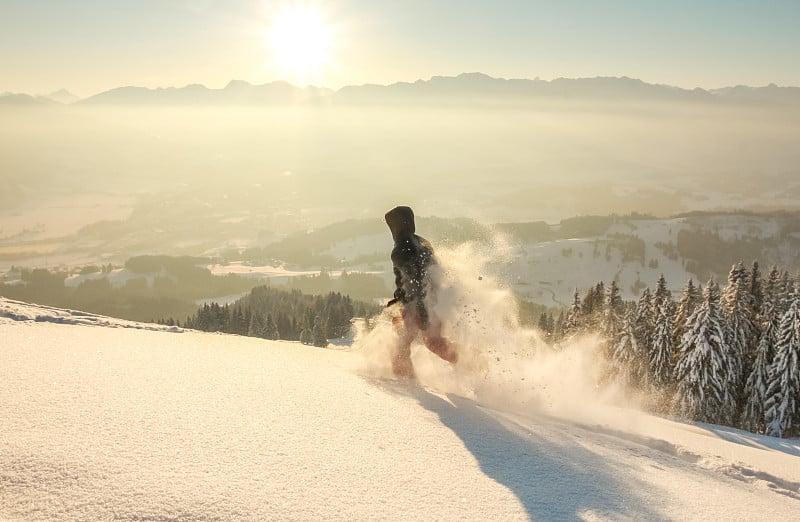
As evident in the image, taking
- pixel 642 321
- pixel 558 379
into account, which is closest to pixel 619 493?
pixel 558 379

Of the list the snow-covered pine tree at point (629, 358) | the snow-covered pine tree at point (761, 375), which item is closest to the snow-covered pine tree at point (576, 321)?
the snow-covered pine tree at point (629, 358)

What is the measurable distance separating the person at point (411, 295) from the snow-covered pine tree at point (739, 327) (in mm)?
33227

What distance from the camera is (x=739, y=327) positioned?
35.5m

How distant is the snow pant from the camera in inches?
391

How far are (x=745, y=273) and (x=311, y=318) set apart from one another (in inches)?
2828

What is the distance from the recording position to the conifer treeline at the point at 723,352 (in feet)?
107

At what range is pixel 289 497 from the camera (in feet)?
14.0

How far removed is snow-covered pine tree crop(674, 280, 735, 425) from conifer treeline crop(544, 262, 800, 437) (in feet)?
0.20

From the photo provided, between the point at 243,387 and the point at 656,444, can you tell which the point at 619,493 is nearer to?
the point at 656,444

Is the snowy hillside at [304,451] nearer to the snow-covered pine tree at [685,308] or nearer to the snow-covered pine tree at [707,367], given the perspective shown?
the snow-covered pine tree at [707,367]

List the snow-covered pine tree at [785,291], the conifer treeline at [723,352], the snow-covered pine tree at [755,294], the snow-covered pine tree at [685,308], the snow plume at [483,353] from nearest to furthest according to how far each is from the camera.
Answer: the snow plume at [483,353] → the conifer treeline at [723,352] → the snow-covered pine tree at [785,291] → the snow-covered pine tree at [755,294] → the snow-covered pine tree at [685,308]

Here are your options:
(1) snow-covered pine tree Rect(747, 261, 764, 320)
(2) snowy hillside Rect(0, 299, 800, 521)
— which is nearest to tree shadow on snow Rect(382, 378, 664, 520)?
(2) snowy hillside Rect(0, 299, 800, 521)

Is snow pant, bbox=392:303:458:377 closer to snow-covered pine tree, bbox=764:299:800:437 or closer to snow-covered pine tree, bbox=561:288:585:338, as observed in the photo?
snow-covered pine tree, bbox=764:299:800:437

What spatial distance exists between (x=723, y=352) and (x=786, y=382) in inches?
149
